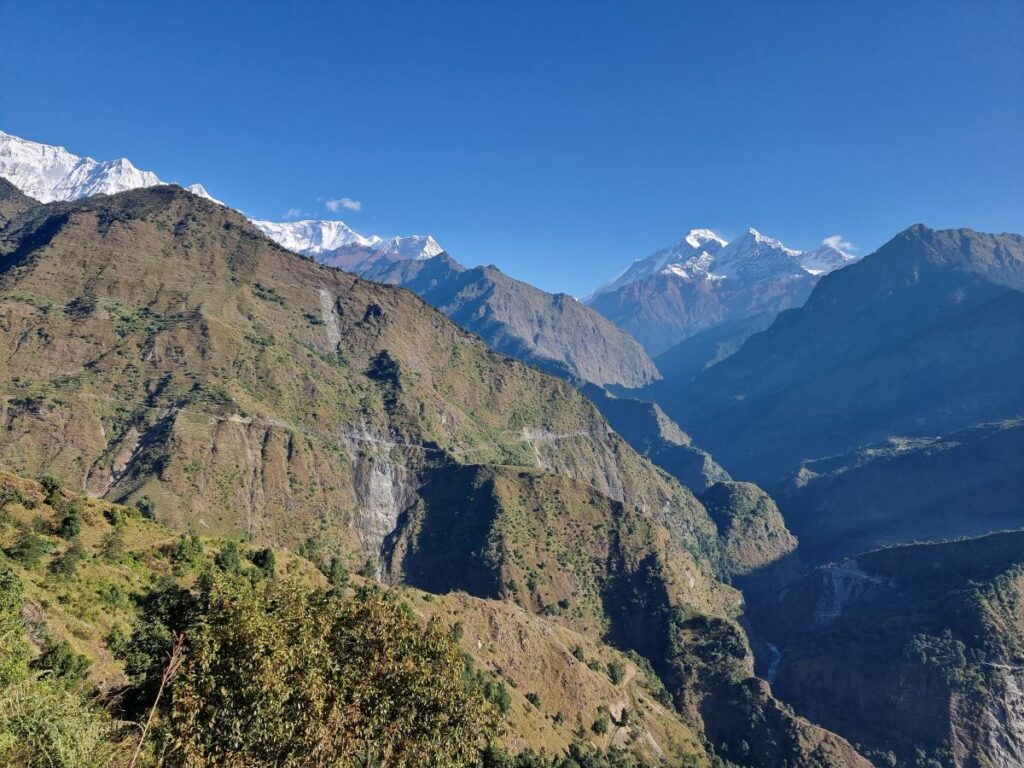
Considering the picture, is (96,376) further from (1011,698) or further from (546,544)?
(1011,698)

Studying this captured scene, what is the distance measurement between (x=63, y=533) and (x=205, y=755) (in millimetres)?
34092

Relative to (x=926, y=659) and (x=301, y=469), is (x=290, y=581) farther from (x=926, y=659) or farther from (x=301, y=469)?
(x=926, y=659)

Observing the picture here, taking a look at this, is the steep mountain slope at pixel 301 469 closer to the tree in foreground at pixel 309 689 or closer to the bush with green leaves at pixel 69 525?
the bush with green leaves at pixel 69 525

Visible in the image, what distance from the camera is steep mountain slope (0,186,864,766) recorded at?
122m

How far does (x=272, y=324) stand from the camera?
19725 centimetres

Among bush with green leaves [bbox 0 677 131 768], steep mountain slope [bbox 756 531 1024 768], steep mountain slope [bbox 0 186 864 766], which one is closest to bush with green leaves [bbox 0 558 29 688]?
bush with green leaves [bbox 0 677 131 768]

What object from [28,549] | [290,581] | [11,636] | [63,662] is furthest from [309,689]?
[28,549]

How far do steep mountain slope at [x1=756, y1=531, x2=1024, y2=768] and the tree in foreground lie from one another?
142597 mm

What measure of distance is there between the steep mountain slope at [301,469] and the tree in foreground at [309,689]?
109823 mm

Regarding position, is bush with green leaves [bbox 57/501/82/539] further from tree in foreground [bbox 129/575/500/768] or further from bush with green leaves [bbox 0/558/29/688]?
tree in foreground [bbox 129/575/500/768]

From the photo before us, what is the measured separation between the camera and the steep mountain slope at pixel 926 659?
12212 centimetres

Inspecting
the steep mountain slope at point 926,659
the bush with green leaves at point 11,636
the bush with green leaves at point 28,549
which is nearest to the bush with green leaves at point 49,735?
the bush with green leaves at point 11,636

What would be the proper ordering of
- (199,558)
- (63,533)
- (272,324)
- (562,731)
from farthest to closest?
1. (272,324)
2. (562,731)
3. (199,558)
4. (63,533)

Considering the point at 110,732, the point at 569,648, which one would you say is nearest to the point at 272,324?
the point at 569,648
